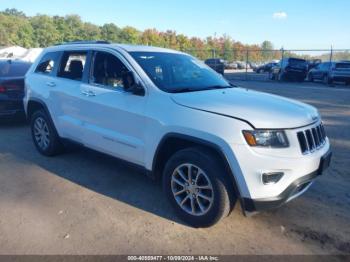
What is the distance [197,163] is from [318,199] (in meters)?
1.82

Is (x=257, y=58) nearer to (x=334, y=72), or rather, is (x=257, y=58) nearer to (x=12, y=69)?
(x=334, y=72)

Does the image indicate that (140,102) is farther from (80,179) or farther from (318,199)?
(318,199)

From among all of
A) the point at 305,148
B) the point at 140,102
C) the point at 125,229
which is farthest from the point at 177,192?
the point at 305,148

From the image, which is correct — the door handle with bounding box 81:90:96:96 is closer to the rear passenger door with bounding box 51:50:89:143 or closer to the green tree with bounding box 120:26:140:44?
the rear passenger door with bounding box 51:50:89:143

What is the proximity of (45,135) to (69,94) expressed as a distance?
1.18m

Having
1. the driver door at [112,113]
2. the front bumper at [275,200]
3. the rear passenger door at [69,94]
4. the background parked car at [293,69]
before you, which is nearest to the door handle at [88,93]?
the driver door at [112,113]

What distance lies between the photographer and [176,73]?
4590mm

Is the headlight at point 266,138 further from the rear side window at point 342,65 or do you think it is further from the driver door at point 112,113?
the rear side window at point 342,65

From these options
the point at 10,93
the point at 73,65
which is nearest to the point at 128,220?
the point at 73,65

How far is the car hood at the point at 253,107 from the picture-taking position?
11.2 feet

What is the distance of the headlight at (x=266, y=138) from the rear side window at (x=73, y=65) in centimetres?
282

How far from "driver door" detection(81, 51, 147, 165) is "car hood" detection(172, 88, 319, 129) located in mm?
607

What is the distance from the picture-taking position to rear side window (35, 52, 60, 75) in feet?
19.0

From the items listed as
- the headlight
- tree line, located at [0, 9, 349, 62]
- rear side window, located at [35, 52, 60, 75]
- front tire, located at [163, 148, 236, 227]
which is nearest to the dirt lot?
front tire, located at [163, 148, 236, 227]
